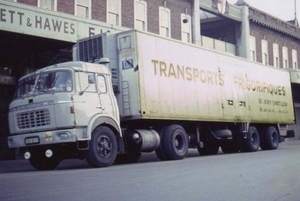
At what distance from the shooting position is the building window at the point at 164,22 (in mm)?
22359

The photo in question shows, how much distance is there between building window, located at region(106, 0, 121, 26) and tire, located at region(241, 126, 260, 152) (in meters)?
7.91

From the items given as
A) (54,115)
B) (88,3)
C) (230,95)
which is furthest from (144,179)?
(88,3)

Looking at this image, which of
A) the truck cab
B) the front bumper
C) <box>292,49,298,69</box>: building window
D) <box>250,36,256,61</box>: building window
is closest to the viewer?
the front bumper

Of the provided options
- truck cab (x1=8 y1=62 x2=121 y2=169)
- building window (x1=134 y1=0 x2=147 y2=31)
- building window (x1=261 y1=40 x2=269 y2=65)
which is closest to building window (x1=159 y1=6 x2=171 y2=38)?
building window (x1=134 y1=0 x2=147 y2=31)

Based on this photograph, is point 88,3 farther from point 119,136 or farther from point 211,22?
point 211,22

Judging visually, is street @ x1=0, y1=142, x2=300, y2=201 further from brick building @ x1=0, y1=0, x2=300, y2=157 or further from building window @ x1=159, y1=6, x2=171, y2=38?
building window @ x1=159, y1=6, x2=171, y2=38

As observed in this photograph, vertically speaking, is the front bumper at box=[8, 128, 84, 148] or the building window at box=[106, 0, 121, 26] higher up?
the building window at box=[106, 0, 121, 26]

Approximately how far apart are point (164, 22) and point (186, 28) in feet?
6.12

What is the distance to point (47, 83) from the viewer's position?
10.4 meters

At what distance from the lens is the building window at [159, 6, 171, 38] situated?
22359mm

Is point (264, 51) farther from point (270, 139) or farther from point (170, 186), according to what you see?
point (170, 186)

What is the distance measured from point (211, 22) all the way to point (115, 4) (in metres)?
11.2

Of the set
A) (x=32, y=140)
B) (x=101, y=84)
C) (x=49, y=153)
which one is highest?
(x=101, y=84)

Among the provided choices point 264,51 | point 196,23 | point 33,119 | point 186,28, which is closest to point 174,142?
point 33,119
